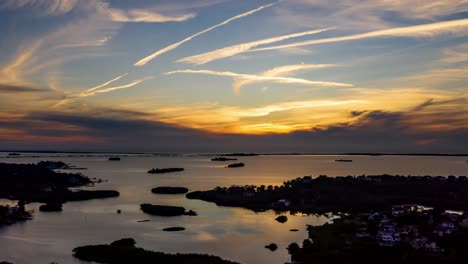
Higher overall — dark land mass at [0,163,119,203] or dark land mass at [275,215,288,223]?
dark land mass at [0,163,119,203]

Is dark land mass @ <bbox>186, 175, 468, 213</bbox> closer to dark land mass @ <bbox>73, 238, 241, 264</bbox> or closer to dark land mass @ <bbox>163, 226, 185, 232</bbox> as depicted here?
dark land mass @ <bbox>163, 226, 185, 232</bbox>

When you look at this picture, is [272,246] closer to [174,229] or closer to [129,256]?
[129,256]

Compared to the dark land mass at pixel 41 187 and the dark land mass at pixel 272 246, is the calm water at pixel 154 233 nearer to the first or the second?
the dark land mass at pixel 272 246

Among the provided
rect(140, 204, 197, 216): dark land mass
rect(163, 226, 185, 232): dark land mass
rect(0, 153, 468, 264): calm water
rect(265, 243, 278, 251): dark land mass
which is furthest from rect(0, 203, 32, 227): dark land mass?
rect(265, 243, 278, 251): dark land mass

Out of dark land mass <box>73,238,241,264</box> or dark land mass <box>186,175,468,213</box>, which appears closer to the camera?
dark land mass <box>73,238,241,264</box>

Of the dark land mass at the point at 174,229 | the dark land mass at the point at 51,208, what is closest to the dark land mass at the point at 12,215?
the dark land mass at the point at 51,208

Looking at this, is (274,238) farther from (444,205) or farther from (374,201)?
(444,205)

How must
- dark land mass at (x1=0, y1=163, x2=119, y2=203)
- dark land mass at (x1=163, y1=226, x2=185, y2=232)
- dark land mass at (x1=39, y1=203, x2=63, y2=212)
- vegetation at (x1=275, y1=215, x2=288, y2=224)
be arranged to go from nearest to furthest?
dark land mass at (x1=163, y1=226, x2=185, y2=232)
vegetation at (x1=275, y1=215, x2=288, y2=224)
dark land mass at (x1=39, y1=203, x2=63, y2=212)
dark land mass at (x1=0, y1=163, x2=119, y2=203)

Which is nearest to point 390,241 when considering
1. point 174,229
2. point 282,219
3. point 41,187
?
point 282,219

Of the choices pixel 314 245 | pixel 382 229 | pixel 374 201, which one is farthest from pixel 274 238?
pixel 374 201
